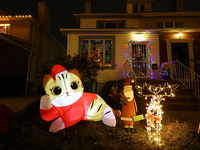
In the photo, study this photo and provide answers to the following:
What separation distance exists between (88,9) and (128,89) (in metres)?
11.2

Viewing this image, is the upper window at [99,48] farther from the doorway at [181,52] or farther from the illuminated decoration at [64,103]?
the illuminated decoration at [64,103]

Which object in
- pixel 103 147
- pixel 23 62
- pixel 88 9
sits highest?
pixel 88 9

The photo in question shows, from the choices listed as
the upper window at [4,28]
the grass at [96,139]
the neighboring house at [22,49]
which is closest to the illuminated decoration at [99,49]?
the neighboring house at [22,49]

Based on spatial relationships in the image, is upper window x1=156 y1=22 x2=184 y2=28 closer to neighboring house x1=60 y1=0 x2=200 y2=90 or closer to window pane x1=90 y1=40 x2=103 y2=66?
neighboring house x1=60 y1=0 x2=200 y2=90

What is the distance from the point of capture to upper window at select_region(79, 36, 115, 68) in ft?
31.3

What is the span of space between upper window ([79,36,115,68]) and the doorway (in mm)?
4371

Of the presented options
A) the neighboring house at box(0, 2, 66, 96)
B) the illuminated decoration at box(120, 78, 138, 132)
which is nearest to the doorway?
the illuminated decoration at box(120, 78, 138, 132)

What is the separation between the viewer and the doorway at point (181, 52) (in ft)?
32.4

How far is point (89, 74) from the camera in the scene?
6.47 m

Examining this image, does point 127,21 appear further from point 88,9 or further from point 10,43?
point 10,43

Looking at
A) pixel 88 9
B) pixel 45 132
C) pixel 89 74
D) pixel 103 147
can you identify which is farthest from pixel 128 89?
pixel 88 9

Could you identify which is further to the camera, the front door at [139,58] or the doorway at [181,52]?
the doorway at [181,52]

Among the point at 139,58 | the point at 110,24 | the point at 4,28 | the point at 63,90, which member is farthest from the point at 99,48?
the point at 4,28

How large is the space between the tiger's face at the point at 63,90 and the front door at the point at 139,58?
655cm
